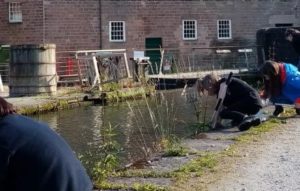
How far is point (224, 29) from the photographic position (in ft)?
117

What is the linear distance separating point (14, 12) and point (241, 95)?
23507 mm

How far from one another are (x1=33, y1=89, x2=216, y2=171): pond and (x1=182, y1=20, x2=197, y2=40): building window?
50.3 ft

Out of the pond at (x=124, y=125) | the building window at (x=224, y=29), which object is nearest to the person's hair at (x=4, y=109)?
the pond at (x=124, y=125)

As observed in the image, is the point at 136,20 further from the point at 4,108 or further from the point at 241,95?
the point at 4,108

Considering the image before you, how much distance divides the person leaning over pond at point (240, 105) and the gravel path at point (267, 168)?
92 centimetres

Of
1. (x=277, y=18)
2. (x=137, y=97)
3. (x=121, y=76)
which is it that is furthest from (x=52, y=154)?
(x=277, y=18)

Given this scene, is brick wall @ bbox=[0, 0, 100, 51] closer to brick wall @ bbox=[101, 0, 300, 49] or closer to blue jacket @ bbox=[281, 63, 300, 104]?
brick wall @ bbox=[101, 0, 300, 49]

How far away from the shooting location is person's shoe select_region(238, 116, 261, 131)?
10.3 meters

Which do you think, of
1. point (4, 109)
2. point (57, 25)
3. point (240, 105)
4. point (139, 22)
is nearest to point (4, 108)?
point (4, 109)

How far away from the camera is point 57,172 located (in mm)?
2469

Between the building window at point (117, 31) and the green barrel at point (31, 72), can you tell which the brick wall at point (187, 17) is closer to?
the building window at point (117, 31)

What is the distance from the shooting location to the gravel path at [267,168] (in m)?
6.45

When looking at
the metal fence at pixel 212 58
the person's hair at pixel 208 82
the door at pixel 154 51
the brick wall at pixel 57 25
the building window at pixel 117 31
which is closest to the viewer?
the person's hair at pixel 208 82

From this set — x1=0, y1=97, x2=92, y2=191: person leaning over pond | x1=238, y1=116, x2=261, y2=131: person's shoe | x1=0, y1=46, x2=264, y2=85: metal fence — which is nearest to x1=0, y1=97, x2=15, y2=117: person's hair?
x1=0, y1=97, x2=92, y2=191: person leaning over pond
